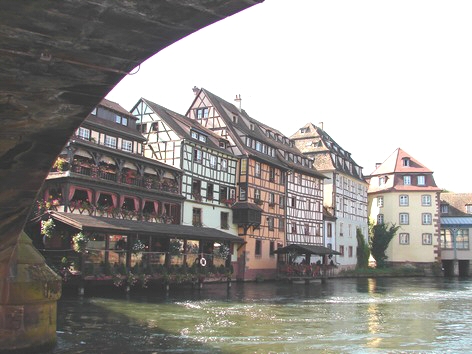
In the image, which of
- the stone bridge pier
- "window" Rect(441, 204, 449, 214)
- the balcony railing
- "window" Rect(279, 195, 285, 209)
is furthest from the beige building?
the stone bridge pier

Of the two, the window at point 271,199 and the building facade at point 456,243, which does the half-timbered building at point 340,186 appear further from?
the window at point 271,199

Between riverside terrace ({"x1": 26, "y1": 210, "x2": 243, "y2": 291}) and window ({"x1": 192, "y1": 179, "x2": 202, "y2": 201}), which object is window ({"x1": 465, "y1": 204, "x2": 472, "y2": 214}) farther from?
riverside terrace ({"x1": 26, "y1": 210, "x2": 243, "y2": 291})

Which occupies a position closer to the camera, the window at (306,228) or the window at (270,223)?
the window at (270,223)

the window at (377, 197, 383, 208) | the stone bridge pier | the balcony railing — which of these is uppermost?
the window at (377, 197, 383, 208)

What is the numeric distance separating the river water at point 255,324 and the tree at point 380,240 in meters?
Result: 35.1

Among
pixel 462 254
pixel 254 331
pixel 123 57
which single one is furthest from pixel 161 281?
pixel 462 254

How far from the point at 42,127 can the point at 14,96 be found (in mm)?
918

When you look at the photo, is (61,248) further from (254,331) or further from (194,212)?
(254,331)

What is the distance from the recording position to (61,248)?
1085 inches

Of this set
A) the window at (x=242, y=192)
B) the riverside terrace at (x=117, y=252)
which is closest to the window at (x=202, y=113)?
the window at (x=242, y=192)

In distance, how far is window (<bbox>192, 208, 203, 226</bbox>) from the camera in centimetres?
3753

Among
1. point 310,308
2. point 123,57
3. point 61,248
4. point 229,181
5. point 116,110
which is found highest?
point 116,110

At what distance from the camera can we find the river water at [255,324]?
44.9 ft

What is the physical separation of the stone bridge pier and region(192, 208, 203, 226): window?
28.6 m
